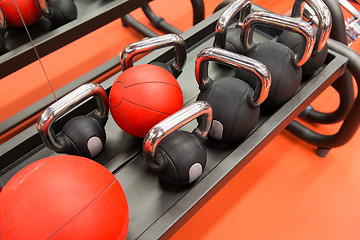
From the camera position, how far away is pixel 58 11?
1.24 metres

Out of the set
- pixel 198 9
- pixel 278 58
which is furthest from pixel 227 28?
pixel 198 9

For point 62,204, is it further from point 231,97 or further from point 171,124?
point 231,97

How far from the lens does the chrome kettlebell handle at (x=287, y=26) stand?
0.81 meters

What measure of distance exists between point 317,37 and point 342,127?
0.59 metres

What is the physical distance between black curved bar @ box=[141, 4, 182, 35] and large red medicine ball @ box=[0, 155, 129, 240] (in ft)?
5.19

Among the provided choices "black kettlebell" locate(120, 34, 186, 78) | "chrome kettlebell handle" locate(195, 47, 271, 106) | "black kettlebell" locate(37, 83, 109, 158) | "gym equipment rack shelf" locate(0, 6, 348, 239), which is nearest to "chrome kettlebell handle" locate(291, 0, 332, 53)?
"gym equipment rack shelf" locate(0, 6, 348, 239)

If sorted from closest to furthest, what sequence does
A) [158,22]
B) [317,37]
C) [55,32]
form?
1. [317,37]
2. [55,32]
3. [158,22]

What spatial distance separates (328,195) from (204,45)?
0.84 metres

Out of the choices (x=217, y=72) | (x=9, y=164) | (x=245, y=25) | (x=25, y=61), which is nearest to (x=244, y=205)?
(x=217, y=72)

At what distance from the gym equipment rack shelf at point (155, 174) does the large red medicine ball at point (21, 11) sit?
54cm

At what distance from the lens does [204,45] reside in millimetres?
1203

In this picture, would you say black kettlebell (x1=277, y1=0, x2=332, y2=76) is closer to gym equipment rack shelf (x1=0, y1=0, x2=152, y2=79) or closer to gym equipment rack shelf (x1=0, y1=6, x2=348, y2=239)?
gym equipment rack shelf (x1=0, y1=6, x2=348, y2=239)

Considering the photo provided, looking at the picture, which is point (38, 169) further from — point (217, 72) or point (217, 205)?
point (217, 205)

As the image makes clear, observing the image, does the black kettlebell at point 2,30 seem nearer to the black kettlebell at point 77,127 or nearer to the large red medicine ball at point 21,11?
the large red medicine ball at point 21,11
